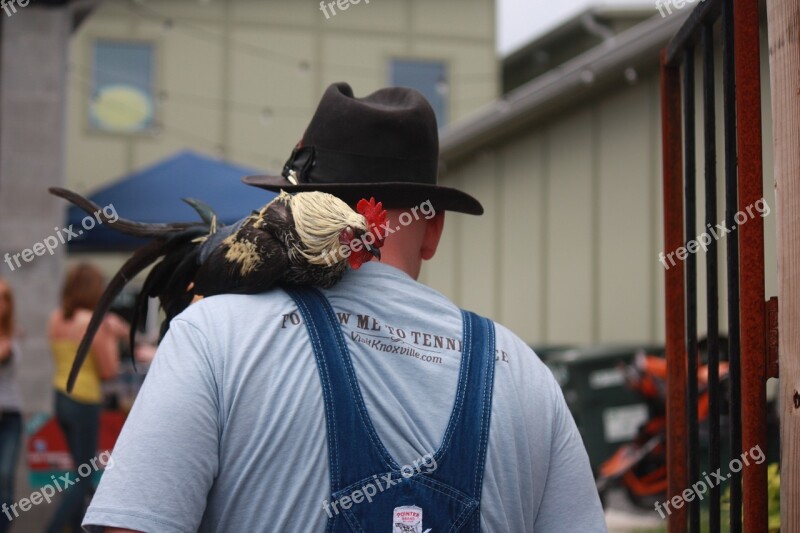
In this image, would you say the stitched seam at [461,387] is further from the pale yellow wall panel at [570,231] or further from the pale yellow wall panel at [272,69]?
A: the pale yellow wall panel at [272,69]

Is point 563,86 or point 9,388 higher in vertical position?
point 563,86

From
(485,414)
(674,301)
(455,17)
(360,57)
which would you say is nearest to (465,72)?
(455,17)

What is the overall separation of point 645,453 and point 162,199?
4.43 m

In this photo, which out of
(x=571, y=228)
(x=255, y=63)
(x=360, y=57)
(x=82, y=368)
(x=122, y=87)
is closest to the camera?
(x=82, y=368)

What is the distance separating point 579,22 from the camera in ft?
57.9

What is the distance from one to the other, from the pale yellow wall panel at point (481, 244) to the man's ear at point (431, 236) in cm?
738

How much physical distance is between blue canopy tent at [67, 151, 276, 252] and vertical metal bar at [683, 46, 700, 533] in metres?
5.60

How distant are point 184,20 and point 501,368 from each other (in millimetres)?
17416

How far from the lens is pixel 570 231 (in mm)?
8656

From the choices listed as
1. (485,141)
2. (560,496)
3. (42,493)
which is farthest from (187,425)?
(485,141)

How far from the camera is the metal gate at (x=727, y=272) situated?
2.04 meters

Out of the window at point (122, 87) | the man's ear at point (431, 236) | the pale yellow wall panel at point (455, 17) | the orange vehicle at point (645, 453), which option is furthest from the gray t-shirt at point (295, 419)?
the pale yellow wall panel at point (455, 17)

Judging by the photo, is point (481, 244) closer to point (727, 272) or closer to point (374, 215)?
point (727, 272)

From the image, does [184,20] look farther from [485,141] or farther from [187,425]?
[187,425]
